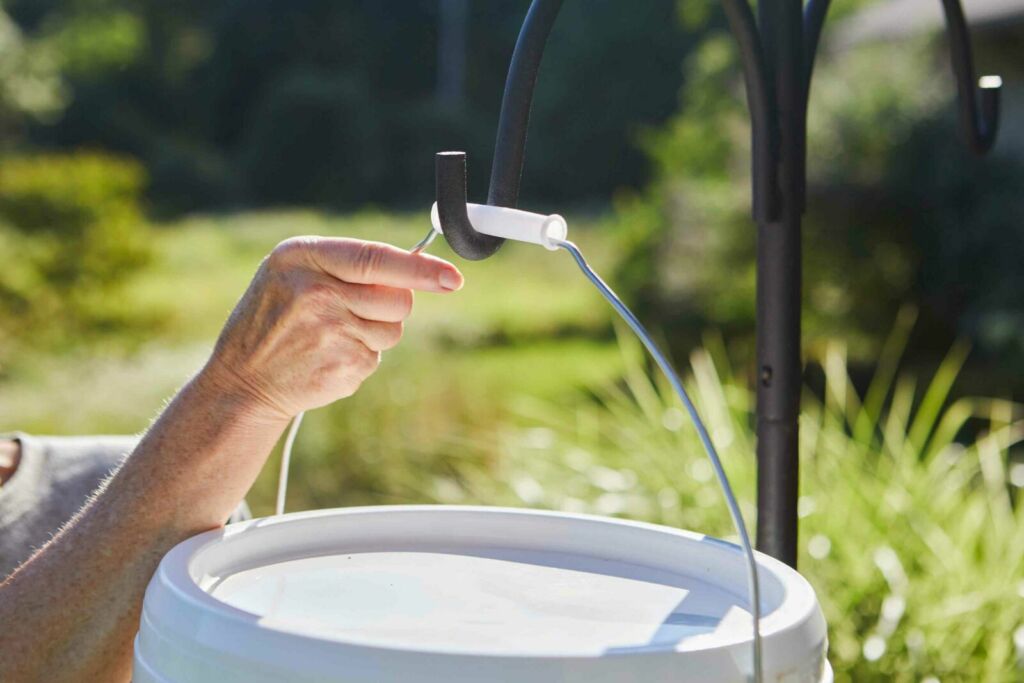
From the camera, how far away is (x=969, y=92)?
1.15 metres

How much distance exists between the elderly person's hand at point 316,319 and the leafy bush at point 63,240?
9529 mm

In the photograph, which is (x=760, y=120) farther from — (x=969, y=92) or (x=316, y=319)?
(x=316, y=319)

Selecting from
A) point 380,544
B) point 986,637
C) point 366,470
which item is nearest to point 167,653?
point 380,544

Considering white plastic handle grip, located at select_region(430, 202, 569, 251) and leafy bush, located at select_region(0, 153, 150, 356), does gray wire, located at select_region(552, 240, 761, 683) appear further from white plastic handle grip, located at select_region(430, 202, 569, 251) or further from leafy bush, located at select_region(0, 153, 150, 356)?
leafy bush, located at select_region(0, 153, 150, 356)

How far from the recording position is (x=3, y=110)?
48.5ft

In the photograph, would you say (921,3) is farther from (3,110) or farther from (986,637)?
(3,110)

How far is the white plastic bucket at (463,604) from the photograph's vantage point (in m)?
0.62

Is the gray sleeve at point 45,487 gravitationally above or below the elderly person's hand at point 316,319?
below

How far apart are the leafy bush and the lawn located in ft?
2.18

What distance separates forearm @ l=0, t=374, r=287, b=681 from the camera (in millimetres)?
1021

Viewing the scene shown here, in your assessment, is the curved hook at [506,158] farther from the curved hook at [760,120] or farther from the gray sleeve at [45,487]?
the gray sleeve at [45,487]

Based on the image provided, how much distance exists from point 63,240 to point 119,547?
32.7 ft

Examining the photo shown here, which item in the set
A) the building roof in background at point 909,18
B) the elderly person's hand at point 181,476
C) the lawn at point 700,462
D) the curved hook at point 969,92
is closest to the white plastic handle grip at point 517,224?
the elderly person's hand at point 181,476

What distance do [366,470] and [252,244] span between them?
40.4 ft
